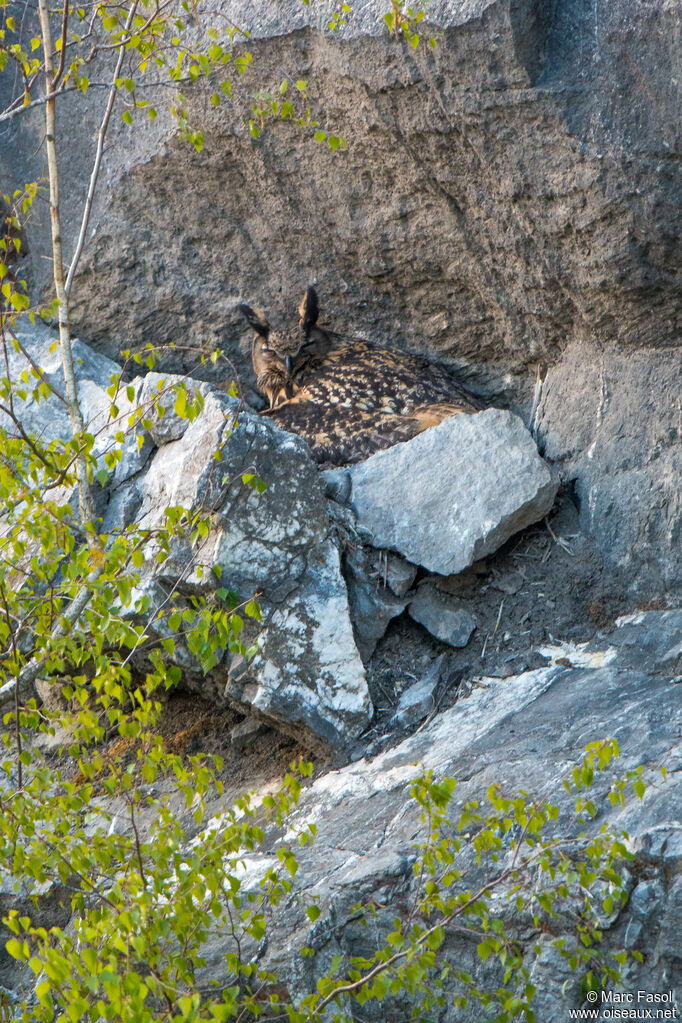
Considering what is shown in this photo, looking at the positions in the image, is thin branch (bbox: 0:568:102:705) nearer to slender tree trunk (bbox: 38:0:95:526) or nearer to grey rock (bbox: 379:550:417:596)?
slender tree trunk (bbox: 38:0:95:526)

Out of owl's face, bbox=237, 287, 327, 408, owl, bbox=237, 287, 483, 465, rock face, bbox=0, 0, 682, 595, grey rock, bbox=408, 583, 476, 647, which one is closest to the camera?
rock face, bbox=0, 0, 682, 595

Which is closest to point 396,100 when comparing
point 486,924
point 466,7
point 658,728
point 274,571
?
point 466,7

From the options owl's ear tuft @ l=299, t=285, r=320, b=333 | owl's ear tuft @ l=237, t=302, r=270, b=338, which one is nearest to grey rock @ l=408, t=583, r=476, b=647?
owl's ear tuft @ l=299, t=285, r=320, b=333

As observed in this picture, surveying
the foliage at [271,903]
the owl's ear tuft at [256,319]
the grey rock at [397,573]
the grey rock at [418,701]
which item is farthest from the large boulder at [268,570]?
the owl's ear tuft at [256,319]

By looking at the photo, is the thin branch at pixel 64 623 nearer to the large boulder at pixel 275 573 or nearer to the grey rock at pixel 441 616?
the large boulder at pixel 275 573

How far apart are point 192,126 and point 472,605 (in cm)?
256

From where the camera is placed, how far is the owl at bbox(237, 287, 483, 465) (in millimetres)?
4332

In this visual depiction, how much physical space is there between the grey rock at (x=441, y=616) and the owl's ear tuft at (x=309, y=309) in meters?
1.65

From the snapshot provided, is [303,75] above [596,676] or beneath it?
above

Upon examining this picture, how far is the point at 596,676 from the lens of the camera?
3.26m

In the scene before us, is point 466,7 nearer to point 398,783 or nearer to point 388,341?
point 388,341

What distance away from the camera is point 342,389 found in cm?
459

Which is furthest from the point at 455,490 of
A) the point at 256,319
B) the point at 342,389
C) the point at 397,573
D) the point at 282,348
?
the point at 256,319
